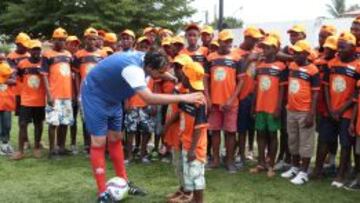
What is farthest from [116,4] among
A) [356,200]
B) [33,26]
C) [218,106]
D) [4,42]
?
[356,200]

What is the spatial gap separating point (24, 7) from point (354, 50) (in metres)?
18.8

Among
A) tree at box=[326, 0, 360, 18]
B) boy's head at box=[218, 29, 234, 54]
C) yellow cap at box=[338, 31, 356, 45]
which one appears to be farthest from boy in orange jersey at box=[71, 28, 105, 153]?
tree at box=[326, 0, 360, 18]

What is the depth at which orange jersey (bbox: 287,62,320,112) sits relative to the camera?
6.87 m

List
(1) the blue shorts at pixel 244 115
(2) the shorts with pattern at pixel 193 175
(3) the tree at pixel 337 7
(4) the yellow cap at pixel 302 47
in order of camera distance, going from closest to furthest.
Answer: (2) the shorts with pattern at pixel 193 175 → (4) the yellow cap at pixel 302 47 → (1) the blue shorts at pixel 244 115 → (3) the tree at pixel 337 7

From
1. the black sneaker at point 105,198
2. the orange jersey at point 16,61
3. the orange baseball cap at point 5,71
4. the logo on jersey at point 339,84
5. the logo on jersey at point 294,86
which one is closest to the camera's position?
the black sneaker at point 105,198

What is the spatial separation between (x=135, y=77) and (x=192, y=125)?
815 millimetres

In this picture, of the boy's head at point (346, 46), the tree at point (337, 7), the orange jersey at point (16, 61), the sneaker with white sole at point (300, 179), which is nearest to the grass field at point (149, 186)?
the sneaker with white sole at point (300, 179)

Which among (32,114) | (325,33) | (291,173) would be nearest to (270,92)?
(291,173)

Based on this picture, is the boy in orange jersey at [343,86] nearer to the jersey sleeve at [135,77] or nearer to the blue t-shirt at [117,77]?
the blue t-shirt at [117,77]

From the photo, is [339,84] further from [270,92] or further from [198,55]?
[198,55]

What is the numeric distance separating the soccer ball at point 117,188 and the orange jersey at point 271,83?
2.32 meters

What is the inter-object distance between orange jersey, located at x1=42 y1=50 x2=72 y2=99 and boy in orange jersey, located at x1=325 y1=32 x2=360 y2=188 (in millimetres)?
3847

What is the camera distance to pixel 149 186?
6.79 meters

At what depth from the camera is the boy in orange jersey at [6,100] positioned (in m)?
8.77
